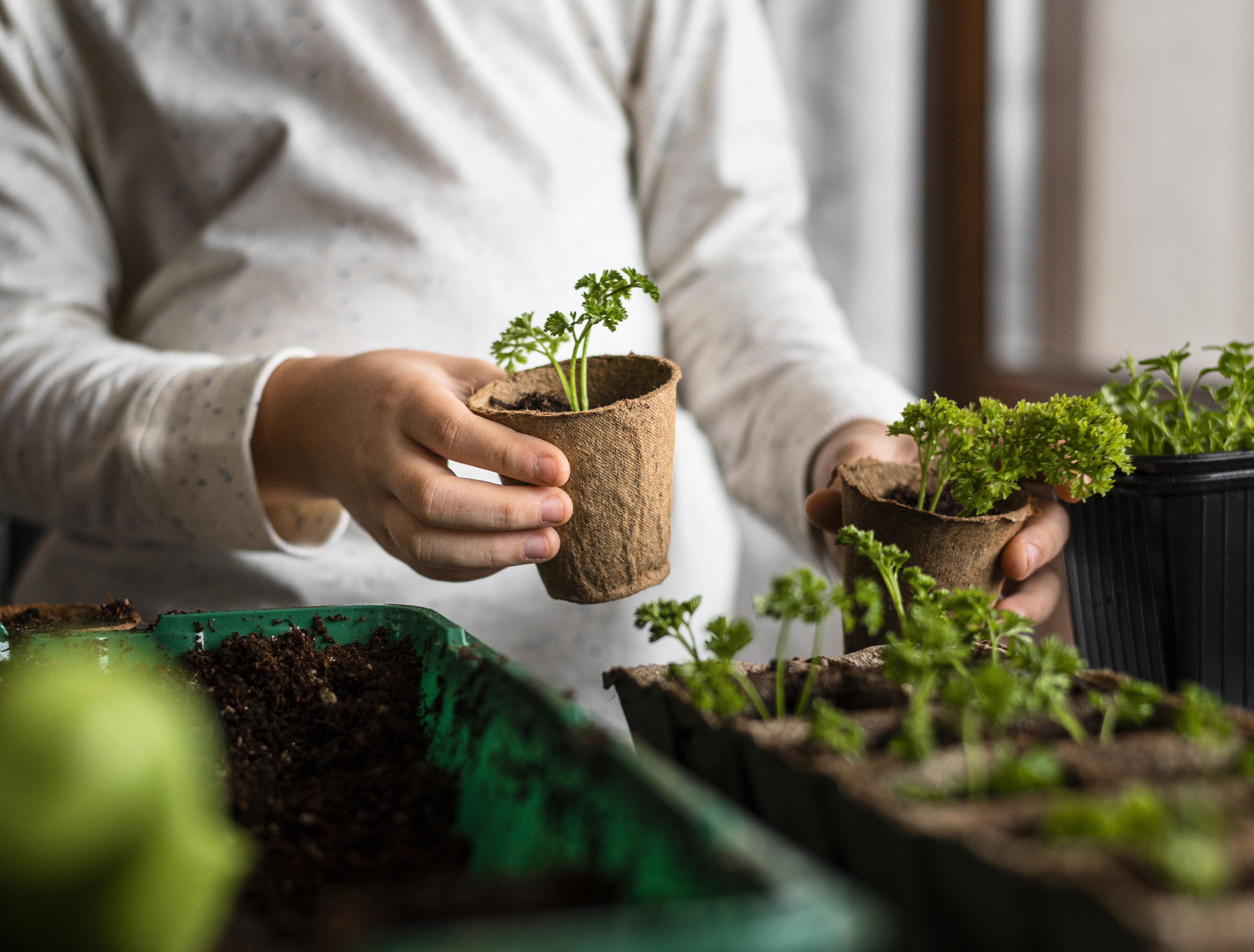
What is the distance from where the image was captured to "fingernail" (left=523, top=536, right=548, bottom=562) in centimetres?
68

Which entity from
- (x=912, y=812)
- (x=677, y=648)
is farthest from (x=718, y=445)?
(x=912, y=812)

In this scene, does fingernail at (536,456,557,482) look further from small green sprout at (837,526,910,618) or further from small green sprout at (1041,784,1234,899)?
small green sprout at (1041,784,1234,899)

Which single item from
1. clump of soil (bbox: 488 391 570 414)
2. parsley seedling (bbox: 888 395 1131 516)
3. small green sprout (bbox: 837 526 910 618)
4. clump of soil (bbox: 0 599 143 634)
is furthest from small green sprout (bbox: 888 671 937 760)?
clump of soil (bbox: 0 599 143 634)

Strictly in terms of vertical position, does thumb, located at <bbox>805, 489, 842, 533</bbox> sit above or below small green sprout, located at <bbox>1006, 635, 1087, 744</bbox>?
above

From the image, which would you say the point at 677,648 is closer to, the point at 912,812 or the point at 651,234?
the point at 651,234

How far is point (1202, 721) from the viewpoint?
389mm

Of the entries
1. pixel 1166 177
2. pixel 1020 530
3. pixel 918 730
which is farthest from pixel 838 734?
pixel 1166 177

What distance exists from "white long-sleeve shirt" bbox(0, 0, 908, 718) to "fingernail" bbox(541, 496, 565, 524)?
1.26ft

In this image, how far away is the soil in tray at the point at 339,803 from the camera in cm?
29

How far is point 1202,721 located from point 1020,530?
310 mm

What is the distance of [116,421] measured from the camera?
2.96 feet

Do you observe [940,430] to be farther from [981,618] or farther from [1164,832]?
[1164,832]

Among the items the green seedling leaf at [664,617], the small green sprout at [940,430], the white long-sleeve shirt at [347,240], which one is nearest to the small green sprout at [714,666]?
the green seedling leaf at [664,617]

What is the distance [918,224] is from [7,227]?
1.71 meters
